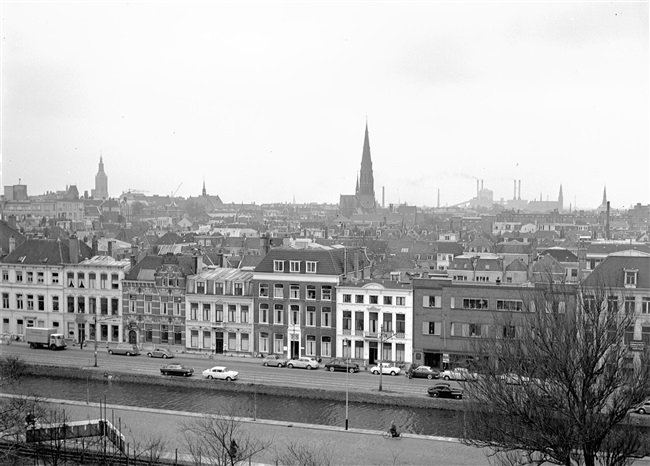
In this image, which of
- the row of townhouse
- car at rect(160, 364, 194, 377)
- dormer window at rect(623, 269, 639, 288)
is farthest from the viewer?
the row of townhouse

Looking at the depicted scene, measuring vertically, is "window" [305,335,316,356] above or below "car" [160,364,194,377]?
above


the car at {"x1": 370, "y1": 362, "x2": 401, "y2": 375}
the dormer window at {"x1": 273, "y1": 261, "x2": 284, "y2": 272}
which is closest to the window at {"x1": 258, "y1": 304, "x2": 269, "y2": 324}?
the dormer window at {"x1": 273, "y1": 261, "x2": 284, "y2": 272}

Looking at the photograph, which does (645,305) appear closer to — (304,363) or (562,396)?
(304,363)

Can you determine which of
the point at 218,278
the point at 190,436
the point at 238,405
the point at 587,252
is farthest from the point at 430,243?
the point at 190,436

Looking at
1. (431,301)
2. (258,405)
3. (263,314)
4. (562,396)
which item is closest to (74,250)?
(263,314)

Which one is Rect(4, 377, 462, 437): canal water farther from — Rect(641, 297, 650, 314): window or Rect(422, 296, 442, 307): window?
Rect(641, 297, 650, 314): window

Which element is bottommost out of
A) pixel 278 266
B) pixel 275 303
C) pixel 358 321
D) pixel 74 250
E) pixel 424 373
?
pixel 424 373

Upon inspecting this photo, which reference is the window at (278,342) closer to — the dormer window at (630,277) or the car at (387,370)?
the car at (387,370)
